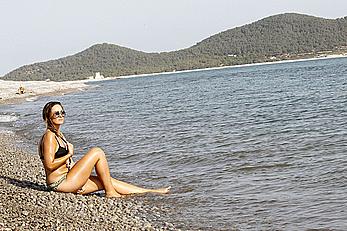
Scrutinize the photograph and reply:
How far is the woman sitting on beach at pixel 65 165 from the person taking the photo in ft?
30.0

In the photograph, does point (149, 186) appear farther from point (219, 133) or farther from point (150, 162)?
point (219, 133)

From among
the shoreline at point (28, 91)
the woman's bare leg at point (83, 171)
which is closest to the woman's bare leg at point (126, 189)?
the woman's bare leg at point (83, 171)

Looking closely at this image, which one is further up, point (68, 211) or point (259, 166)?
point (68, 211)

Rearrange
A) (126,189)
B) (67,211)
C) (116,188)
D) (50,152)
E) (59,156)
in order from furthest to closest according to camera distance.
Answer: (126,189), (116,188), (59,156), (50,152), (67,211)

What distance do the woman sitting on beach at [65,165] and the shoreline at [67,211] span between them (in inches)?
7.4

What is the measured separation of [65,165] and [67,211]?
124cm

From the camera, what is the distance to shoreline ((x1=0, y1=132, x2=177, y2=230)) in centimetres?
766

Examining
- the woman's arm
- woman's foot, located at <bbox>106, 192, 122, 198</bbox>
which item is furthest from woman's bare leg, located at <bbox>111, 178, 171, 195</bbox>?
the woman's arm

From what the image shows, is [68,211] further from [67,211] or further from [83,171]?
[83,171]

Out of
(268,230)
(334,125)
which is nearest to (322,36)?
(334,125)

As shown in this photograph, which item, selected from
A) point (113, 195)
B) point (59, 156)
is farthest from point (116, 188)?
point (59, 156)

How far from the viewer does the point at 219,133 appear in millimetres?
19297

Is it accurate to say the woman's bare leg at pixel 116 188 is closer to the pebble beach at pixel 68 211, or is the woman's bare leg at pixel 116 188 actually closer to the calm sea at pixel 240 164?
the pebble beach at pixel 68 211

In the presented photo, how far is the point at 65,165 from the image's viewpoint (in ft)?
31.4
